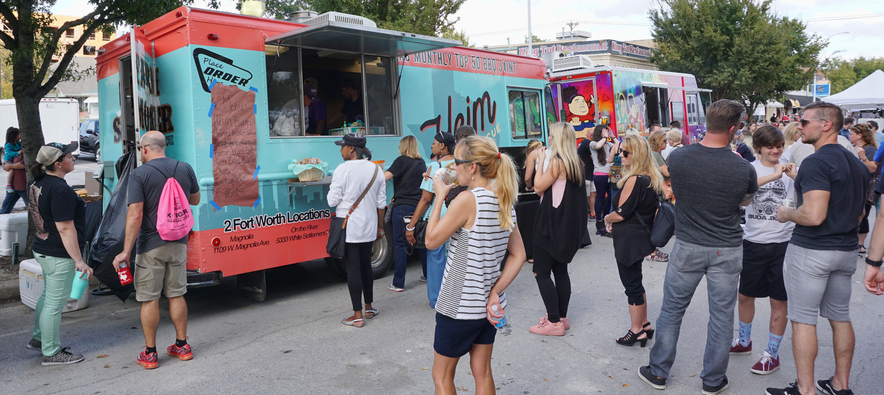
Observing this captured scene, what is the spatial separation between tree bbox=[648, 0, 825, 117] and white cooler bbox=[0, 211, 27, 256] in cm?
2686

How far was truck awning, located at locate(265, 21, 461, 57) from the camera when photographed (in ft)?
19.5

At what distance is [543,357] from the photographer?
4.74 meters

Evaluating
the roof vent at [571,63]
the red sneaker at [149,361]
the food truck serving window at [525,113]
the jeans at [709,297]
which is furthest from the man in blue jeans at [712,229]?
the roof vent at [571,63]

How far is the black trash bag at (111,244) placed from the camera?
195 inches

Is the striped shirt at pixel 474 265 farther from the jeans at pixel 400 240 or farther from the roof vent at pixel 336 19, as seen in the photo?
the roof vent at pixel 336 19

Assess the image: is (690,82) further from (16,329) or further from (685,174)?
(16,329)

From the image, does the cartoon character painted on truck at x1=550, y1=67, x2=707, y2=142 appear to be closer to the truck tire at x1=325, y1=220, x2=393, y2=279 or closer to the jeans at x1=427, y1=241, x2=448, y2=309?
the truck tire at x1=325, y1=220, x2=393, y2=279

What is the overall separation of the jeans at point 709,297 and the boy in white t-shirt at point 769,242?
572 mm

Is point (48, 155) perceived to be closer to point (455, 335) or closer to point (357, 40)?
point (357, 40)

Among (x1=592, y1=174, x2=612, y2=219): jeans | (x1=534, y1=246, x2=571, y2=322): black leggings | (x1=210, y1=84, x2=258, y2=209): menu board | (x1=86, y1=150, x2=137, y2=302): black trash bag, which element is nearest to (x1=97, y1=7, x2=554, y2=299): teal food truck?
(x1=210, y1=84, x2=258, y2=209): menu board

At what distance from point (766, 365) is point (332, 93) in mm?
5421

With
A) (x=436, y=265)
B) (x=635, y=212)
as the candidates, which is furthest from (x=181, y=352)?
(x=635, y=212)

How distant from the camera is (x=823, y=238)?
3.62 m

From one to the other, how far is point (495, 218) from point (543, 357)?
2137 millimetres
